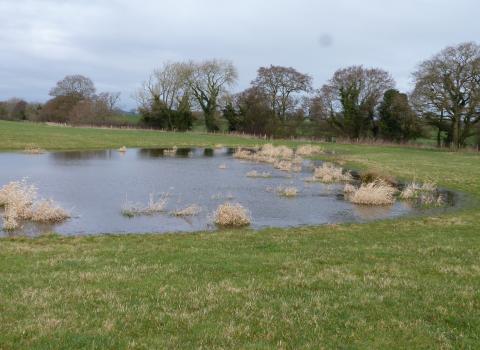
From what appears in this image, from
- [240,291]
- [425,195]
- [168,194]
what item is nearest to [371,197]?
[425,195]

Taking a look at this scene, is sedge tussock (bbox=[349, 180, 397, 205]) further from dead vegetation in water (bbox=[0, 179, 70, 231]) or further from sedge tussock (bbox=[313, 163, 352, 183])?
Answer: dead vegetation in water (bbox=[0, 179, 70, 231])

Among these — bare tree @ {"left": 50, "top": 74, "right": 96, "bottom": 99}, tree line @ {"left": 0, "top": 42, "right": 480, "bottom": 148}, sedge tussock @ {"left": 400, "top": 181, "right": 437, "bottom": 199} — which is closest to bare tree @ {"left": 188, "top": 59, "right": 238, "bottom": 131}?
tree line @ {"left": 0, "top": 42, "right": 480, "bottom": 148}

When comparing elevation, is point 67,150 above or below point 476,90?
below

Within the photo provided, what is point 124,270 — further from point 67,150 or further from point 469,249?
point 67,150

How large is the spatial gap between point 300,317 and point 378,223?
10.4m

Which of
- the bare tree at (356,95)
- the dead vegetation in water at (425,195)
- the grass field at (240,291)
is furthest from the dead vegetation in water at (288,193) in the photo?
the bare tree at (356,95)

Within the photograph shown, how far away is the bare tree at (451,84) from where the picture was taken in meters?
56.6

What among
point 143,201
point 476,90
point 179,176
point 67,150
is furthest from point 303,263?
point 476,90

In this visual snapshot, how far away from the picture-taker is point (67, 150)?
42219mm

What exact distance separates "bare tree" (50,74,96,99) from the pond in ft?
235

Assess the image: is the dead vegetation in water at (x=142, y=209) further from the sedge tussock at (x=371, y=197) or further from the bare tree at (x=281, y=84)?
the bare tree at (x=281, y=84)

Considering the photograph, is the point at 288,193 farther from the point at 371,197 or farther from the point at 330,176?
the point at 330,176

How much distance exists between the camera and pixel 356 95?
7150cm

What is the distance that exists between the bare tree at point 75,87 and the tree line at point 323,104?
18.9 feet
